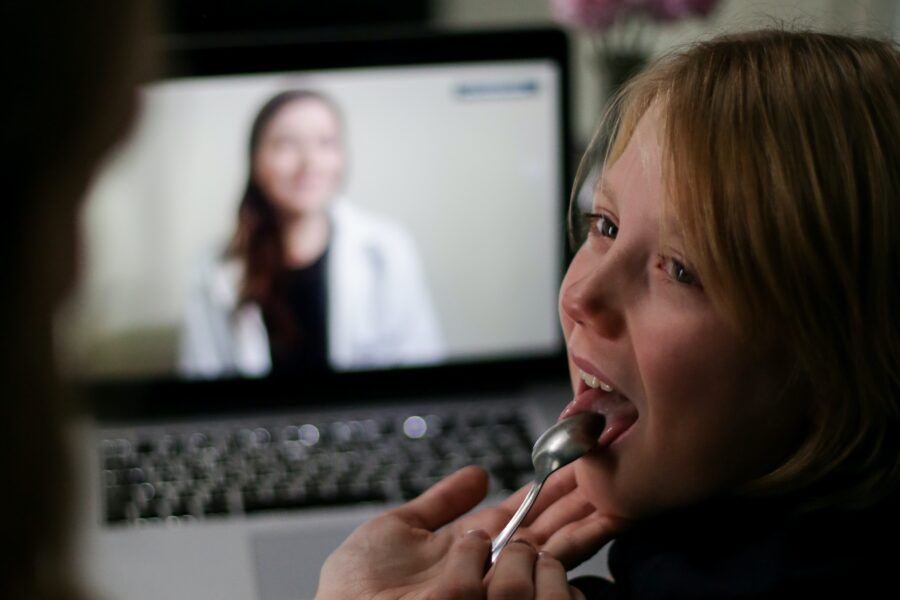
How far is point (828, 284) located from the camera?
57 centimetres

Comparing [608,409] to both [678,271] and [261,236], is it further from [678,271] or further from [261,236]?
[261,236]

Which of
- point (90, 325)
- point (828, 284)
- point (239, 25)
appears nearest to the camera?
point (90, 325)

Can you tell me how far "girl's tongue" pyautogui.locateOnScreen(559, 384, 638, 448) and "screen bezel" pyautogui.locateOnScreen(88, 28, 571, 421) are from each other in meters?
0.45

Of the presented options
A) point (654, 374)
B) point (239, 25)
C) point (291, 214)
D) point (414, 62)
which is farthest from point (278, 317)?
point (239, 25)

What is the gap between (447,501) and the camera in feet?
2.48

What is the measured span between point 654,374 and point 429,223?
588 millimetres

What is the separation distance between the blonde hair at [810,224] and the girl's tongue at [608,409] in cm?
8

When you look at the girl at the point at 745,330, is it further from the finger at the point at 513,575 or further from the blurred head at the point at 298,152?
the blurred head at the point at 298,152

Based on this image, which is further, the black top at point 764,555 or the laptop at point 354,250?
the laptop at point 354,250

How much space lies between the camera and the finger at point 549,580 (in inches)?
23.7

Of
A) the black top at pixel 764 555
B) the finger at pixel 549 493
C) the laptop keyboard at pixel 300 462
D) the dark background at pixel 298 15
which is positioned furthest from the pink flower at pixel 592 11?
the black top at pixel 764 555

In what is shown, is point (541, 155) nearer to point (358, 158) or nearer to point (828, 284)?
point (358, 158)

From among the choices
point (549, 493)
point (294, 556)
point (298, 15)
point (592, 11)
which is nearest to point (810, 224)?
point (549, 493)

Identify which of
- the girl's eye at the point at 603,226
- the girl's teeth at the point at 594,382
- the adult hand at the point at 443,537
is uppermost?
the girl's eye at the point at 603,226
